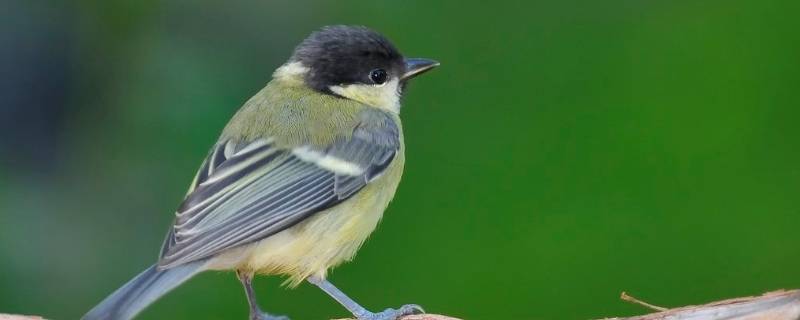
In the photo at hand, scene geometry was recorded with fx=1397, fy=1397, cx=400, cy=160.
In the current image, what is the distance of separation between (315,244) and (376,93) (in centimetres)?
71

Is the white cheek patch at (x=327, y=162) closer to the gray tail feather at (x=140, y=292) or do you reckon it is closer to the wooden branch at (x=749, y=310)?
the gray tail feather at (x=140, y=292)

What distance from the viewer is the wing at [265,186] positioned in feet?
11.3

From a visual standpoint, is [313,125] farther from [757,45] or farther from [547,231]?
[757,45]

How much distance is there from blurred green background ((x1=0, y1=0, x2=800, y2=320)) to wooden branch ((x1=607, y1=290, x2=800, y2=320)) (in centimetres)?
137

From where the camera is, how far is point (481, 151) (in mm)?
4586

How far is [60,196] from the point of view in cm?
451

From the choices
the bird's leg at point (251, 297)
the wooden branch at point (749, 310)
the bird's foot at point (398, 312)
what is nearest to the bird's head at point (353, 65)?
the bird's leg at point (251, 297)

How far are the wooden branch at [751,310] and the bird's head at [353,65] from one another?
1.51 m

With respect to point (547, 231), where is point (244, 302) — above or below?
below

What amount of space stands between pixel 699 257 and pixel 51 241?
6.69 ft

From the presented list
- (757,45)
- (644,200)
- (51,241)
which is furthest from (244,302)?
(757,45)

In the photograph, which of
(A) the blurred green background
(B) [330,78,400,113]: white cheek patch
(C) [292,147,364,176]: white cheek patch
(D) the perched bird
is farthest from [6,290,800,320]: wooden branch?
(B) [330,78,400,113]: white cheek patch

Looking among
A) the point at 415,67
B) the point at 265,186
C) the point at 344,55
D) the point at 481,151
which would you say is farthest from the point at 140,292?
the point at 481,151

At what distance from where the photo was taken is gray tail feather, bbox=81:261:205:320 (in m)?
3.15
